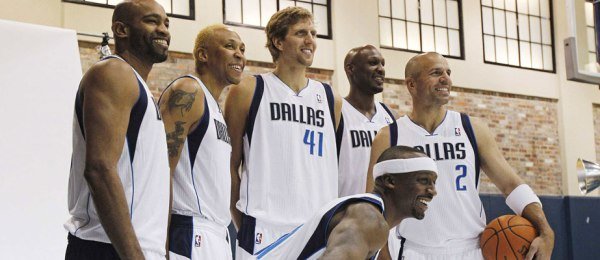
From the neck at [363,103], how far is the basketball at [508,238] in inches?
45.4

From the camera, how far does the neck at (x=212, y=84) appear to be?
14.7ft

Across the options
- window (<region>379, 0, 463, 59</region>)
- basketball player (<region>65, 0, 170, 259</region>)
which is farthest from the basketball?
window (<region>379, 0, 463, 59</region>)

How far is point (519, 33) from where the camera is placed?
602 inches

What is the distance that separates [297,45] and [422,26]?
9.41m

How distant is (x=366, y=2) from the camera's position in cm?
1338

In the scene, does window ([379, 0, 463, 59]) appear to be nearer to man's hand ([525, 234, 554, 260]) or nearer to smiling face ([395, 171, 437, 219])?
man's hand ([525, 234, 554, 260])

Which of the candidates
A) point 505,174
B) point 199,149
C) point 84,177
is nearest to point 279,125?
point 199,149

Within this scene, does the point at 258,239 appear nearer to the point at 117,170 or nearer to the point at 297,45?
the point at 297,45

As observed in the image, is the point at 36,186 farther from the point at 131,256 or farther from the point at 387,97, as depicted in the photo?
the point at 387,97

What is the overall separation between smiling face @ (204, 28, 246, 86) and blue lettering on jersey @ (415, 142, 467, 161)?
1.39 metres

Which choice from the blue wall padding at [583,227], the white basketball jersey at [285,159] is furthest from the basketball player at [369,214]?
the blue wall padding at [583,227]

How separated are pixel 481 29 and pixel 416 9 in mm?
1339

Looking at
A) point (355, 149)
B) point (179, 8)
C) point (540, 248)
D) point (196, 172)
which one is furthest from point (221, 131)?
point (179, 8)

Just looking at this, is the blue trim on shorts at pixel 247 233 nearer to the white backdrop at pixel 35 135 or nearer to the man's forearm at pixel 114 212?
the man's forearm at pixel 114 212
